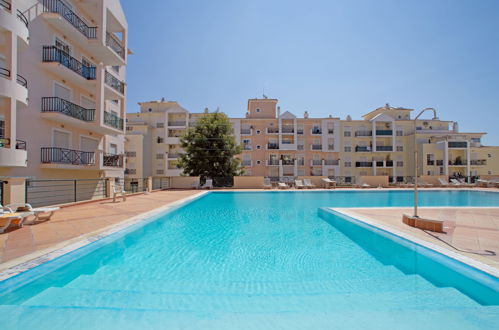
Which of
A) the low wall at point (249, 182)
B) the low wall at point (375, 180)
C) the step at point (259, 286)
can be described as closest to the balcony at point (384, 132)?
the low wall at point (375, 180)

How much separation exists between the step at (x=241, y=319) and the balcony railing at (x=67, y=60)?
46.6 ft

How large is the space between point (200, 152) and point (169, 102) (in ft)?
62.5

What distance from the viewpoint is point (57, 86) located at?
45.7 feet

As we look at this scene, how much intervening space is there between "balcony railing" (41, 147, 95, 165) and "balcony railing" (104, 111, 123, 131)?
2427 mm

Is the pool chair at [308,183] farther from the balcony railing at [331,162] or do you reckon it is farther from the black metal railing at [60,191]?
the black metal railing at [60,191]

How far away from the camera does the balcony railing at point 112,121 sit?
54.3 ft

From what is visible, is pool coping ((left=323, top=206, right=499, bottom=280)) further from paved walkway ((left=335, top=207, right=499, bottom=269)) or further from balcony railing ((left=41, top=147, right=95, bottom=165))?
balcony railing ((left=41, top=147, right=95, bottom=165))

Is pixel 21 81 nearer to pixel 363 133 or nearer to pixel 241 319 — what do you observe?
pixel 241 319

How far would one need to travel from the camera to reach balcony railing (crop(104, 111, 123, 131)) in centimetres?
1656

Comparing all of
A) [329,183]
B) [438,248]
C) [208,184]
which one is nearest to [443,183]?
[329,183]

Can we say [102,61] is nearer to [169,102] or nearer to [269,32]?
[269,32]

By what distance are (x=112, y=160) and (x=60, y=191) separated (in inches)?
178

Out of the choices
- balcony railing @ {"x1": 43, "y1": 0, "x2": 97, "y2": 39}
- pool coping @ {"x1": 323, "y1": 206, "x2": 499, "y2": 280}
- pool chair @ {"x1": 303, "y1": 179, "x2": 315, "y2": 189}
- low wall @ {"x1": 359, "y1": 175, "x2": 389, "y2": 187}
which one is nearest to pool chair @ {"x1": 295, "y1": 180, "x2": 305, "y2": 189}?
pool chair @ {"x1": 303, "y1": 179, "x2": 315, "y2": 189}

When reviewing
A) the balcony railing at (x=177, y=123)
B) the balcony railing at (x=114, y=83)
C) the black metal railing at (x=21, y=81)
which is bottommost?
the black metal railing at (x=21, y=81)
